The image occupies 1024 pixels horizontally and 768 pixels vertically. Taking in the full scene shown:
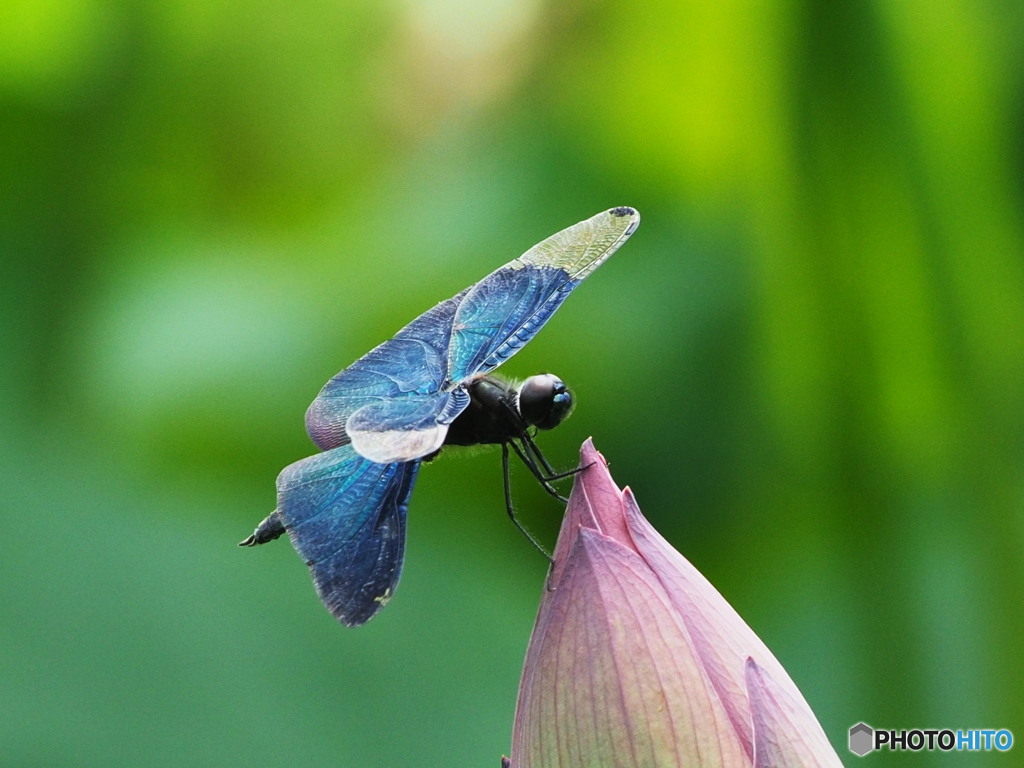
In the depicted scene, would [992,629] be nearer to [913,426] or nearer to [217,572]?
[913,426]

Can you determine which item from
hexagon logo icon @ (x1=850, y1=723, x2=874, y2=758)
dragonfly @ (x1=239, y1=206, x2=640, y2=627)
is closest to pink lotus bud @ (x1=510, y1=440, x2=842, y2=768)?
dragonfly @ (x1=239, y1=206, x2=640, y2=627)

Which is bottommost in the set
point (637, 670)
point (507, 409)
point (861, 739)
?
point (861, 739)

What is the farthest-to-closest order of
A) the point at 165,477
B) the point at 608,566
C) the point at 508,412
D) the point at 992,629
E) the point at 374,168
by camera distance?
the point at 374,168, the point at 165,477, the point at 992,629, the point at 508,412, the point at 608,566

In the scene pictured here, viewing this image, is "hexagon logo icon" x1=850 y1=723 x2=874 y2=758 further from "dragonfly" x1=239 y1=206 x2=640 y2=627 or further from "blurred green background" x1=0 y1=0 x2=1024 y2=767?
"dragonfly" x1=239 y1=206 x2=640 y2=627

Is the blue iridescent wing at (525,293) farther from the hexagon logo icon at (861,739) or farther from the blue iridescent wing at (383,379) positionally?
the hexagon logo icon at (861,739)

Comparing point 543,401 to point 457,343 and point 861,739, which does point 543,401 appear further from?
point 861,739

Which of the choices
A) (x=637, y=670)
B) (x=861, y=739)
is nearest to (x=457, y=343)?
(x=637, y=670)

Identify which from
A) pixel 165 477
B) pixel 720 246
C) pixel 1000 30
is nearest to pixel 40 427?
pixel 165 477
